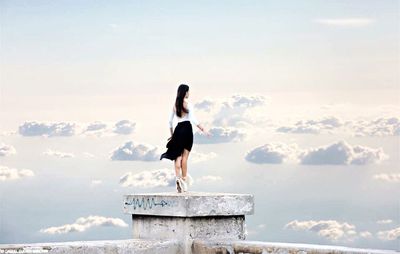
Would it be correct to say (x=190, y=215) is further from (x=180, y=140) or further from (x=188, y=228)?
(x=180, y=140)

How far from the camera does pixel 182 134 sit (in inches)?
450

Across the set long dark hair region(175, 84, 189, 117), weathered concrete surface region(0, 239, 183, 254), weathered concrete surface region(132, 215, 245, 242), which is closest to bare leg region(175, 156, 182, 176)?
long dark hair region(175, 84, 189, 117)

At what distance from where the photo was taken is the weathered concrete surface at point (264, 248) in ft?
30.0

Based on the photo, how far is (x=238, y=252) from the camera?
10289mm

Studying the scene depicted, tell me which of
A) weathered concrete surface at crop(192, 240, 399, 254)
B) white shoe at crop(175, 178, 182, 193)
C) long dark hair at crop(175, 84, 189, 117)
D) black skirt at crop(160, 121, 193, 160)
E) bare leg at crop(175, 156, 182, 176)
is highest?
long dark hair at crop(175, 84, 189, 117)

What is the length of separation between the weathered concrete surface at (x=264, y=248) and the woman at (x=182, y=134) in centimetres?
100

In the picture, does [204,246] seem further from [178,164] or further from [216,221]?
[178,164]

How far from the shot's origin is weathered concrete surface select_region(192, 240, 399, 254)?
914cm

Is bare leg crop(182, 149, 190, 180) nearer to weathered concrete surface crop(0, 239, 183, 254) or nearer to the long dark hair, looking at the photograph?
the long dark hair

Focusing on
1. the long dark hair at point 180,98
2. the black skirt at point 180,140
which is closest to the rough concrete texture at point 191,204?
the black skirt at point 180,140

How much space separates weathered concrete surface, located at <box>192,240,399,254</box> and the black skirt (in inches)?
50.1

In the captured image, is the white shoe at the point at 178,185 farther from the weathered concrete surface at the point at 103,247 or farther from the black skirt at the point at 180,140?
the weathered concrete surface at the point at 103,247

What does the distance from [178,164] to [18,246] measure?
2359mm

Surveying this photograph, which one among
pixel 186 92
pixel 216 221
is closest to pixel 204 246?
pixel 216 221
